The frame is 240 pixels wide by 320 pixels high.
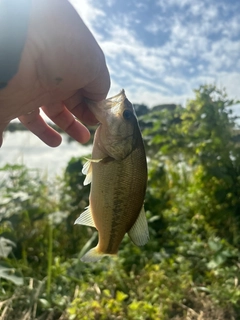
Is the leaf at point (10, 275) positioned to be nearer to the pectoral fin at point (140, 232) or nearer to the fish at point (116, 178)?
the fish at point (116, 178)

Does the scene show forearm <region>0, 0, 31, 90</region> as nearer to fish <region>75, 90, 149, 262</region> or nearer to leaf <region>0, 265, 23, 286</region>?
fish <region>75, 90, 149, 262</region>

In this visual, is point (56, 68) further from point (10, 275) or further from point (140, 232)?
point (10, 275)

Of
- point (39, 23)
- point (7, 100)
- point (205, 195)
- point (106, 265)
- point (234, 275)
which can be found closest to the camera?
point (39, 23)

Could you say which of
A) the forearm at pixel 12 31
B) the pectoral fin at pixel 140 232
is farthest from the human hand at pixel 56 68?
the pectoral fin at pixel 140 232

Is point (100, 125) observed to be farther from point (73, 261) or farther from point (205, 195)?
point (205, 195)

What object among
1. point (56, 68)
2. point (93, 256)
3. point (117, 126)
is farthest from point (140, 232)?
point (56, 68)

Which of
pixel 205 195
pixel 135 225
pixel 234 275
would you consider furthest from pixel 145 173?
pixel 205 195
